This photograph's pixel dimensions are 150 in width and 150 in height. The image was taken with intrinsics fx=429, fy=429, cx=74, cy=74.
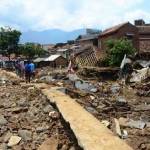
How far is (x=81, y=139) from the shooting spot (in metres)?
8.53

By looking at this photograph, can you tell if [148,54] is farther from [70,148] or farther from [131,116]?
[70,148]

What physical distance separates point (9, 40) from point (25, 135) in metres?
70.1

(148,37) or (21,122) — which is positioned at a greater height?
(148,37)

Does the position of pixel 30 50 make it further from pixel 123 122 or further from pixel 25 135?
pixel 25 135

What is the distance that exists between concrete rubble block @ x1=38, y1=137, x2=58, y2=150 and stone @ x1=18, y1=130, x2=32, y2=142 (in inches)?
23.9

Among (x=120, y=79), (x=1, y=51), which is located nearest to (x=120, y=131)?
(x=120, y=79)

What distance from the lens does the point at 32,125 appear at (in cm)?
1205

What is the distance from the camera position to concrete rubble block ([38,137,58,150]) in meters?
9.73

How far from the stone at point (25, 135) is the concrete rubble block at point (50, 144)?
61 cm

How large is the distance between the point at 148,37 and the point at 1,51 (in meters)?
32.0

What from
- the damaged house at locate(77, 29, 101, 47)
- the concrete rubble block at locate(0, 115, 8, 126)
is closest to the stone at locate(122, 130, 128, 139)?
the concrete rubble block at locate(0, 115, 8, 126)

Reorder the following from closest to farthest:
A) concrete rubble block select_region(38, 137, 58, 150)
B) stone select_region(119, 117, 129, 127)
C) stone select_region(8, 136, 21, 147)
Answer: concrete rubble block select_region(38, 137, 58, 150) → stone select_region(8, 136, 21, 147) → stone select_region(119, 117, 129, 127)

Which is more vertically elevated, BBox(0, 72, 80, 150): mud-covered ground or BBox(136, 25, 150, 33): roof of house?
BBox(136, 25, 150, 33): roof of house

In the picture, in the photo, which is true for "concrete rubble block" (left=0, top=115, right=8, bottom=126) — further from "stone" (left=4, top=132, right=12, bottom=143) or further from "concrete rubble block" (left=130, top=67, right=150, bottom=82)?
"concrete rubble block" (left=130, top=67, right=150, bottom=82)
